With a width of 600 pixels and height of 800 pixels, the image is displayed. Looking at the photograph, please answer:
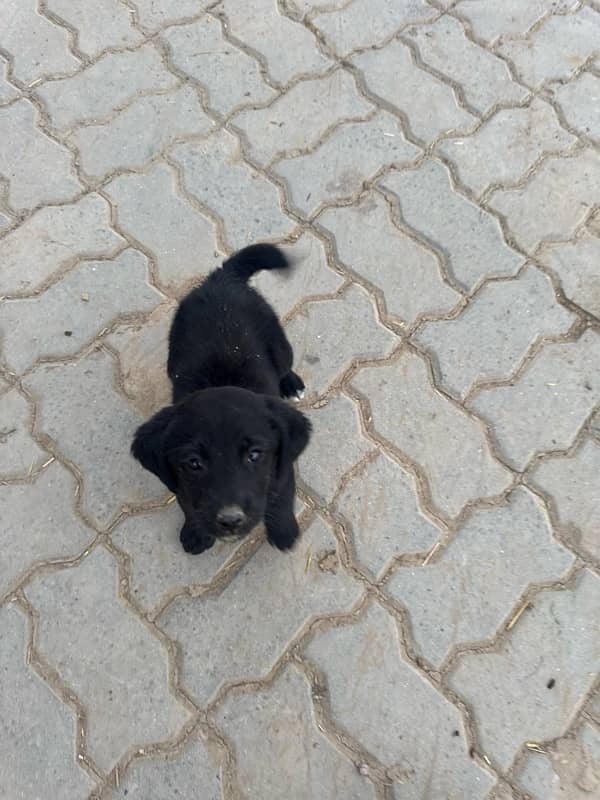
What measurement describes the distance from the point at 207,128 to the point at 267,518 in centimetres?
195

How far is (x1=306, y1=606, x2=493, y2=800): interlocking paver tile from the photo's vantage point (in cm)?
225

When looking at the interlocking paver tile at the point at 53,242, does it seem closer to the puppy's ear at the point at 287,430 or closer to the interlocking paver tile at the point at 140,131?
the interlocking paver tile at the point at 140,131

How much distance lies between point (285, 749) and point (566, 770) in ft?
2.75

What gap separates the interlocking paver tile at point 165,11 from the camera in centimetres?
379

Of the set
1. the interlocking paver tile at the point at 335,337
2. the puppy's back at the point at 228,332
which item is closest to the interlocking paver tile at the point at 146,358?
the puppy's back at the point at 228,332

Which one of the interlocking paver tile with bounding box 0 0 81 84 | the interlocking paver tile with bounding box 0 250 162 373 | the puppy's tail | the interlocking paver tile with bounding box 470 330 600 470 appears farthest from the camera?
the interlocking paver tile with bounding box 0 0 81 84

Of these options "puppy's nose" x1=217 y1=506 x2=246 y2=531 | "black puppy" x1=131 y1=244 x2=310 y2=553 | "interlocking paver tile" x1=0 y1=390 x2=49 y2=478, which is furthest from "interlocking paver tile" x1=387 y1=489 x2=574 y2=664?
"interlocking paver tile" x1=0 y1=390 x2=49 y2=478

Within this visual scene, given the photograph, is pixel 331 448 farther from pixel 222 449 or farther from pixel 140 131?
pixel 140 131

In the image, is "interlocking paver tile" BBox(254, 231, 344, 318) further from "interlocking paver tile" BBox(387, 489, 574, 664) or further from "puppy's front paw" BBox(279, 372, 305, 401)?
"interlocking paver tile" BBox(387, 489, 574, 664)

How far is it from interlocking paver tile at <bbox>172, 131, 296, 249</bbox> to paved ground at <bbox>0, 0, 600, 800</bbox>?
0.01 meters

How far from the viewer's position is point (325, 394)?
9.47 feet

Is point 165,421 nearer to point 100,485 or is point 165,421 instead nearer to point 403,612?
point 100,485

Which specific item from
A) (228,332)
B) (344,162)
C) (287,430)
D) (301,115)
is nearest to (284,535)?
(287,430)

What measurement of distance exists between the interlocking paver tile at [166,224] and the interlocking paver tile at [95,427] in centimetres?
50
